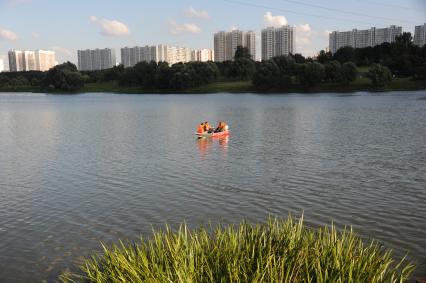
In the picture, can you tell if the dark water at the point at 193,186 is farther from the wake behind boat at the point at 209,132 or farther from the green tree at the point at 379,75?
the green tree at the point at 379,75

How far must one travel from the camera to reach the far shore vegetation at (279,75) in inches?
5079

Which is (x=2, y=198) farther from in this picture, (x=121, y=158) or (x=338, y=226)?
(x=338, y=226)

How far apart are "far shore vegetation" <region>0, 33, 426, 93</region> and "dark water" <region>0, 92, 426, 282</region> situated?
3459 inches

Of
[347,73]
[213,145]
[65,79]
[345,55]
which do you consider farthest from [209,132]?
[65,79]

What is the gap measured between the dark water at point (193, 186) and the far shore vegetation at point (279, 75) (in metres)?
87.9

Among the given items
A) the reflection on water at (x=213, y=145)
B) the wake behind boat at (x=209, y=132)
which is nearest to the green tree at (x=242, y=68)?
the wake behind boat at (x=209, y=132)

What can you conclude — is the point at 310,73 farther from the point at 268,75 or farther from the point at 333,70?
the point at 268,75

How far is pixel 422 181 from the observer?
22.9 meters

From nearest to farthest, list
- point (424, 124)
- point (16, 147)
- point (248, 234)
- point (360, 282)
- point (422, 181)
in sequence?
1. point (360, 282)
2. point (248, 234)
3. point (422, 181)
4. point (16, 147)
5. point (424, 124)

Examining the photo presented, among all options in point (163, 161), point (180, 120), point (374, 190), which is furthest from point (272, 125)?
point (374, 190)

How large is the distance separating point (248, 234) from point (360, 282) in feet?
8.67

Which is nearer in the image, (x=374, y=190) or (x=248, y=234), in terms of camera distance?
(x=248, y=234)

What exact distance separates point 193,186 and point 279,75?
11904 cm

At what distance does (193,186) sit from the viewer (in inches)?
907
